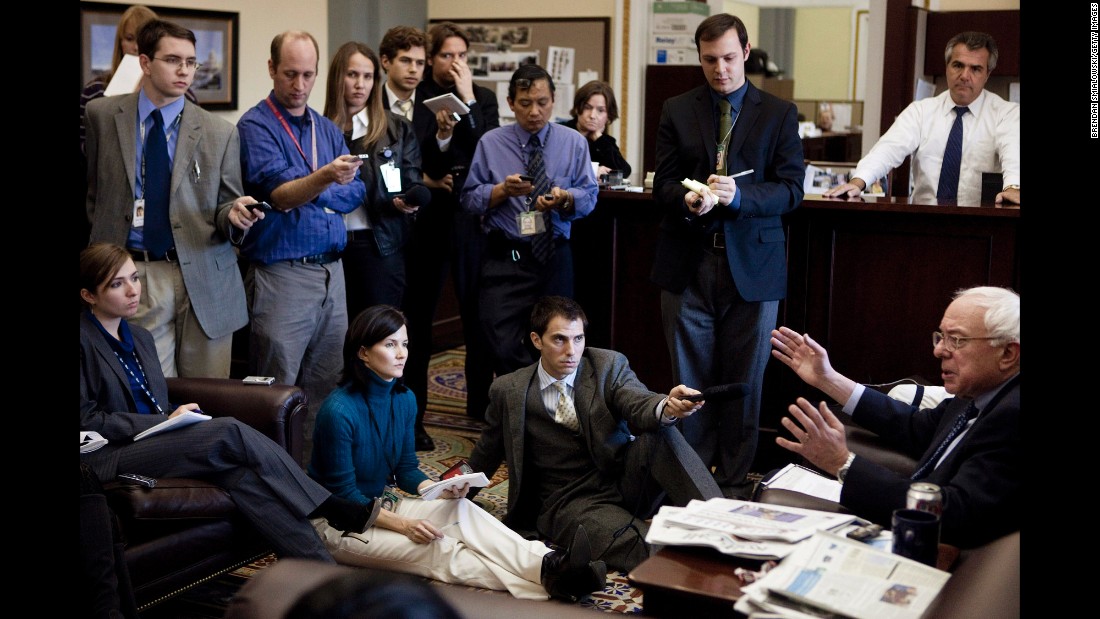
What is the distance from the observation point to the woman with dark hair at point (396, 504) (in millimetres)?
3461

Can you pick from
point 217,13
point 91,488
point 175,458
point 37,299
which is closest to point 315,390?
point 175,458

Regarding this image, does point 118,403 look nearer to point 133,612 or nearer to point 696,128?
point 133,612

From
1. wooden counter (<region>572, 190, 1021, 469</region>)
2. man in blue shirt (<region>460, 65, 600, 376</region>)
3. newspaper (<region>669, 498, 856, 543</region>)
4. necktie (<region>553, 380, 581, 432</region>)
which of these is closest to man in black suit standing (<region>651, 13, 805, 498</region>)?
wooden counter (<region>572, 190, 1021, 469</region>)

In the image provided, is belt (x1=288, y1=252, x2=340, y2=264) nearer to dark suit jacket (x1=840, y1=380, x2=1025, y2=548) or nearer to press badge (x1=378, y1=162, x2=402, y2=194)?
press badge (x1=378, y1=162, x2=402, y2=194)

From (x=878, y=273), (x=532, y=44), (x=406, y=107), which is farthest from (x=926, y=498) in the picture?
(x=532, y=44)

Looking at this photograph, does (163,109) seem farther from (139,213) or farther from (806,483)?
(806,483)

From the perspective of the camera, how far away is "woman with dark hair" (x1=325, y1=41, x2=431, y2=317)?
15.1 feet

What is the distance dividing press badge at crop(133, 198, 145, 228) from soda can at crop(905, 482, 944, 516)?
2718 mm

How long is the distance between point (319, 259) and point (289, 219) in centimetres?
19

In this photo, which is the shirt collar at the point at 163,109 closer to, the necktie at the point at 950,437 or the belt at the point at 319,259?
the belt at the point at 319,259

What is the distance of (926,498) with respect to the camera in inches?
89.8

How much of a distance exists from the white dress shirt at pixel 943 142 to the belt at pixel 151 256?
2727 millimetres

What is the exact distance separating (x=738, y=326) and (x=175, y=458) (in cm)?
203

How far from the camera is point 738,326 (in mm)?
4348
